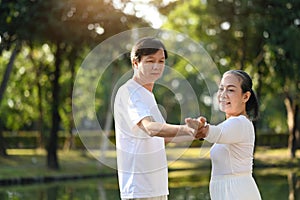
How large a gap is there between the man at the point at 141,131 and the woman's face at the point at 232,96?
1.32 feet

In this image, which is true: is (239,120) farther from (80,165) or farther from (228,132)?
(80,165)

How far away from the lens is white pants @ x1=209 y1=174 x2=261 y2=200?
4766 mm

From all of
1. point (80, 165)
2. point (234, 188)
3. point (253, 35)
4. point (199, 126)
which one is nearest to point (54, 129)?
point (80, 165)

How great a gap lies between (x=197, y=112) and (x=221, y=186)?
696 mm

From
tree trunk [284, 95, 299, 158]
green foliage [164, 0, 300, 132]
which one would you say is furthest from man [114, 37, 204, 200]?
tree trunk [284, 95, 299, 158]

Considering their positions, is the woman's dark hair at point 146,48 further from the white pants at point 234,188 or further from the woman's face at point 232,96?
the white pants at point 234,188

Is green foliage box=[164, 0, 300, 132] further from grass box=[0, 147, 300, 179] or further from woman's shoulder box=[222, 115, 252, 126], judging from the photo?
woman's shoulder box=[222, 115, 252, 126]

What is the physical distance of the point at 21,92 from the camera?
40688 mm

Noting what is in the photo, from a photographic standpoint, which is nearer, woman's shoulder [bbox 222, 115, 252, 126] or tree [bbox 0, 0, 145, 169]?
woman's shoulder [bbox 222, 115, 252, 126]

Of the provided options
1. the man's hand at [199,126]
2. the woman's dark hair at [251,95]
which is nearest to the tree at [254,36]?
the woman's dark hair at [251,95]

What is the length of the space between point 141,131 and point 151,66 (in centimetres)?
42

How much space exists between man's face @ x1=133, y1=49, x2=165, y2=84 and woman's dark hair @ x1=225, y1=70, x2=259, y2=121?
0.43m

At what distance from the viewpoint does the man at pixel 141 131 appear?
4797 mm

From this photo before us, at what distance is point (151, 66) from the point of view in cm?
483
